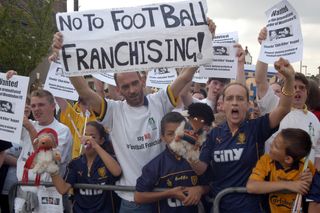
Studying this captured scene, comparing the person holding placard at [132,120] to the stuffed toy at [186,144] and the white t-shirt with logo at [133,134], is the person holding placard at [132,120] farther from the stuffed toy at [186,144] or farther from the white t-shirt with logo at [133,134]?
the stuffed toy at [186,144]

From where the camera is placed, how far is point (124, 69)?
169 inches

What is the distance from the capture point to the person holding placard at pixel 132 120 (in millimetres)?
4266

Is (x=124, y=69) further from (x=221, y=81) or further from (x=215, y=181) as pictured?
(x=221, y=81)

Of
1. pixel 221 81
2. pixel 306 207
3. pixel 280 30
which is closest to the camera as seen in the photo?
pixel 306 207

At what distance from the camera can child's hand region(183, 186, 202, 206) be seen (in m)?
3.97

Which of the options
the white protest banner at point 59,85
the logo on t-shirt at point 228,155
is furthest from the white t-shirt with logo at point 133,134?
the white protest banner at point 59,85

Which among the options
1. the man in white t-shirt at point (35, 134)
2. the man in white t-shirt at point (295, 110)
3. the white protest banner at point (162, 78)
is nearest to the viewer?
the man in white t-shirt at point (295, 110)

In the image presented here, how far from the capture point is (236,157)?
3.90 m

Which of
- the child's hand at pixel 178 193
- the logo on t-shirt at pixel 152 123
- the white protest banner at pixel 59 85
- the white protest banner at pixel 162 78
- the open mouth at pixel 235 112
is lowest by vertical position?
the child's hand at pixel 178 193

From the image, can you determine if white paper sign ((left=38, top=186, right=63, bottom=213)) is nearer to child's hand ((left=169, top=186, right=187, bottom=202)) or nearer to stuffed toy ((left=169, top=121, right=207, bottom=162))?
child's hand ((left=169, top=186, right=187, bottom=202))

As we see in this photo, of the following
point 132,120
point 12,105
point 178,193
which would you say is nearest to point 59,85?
point 12,105

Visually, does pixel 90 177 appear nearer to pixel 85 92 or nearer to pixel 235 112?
pixel 85 92

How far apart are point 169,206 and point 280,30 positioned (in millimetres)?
1954

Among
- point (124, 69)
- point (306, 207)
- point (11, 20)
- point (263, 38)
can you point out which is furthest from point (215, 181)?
point (11, 20)
